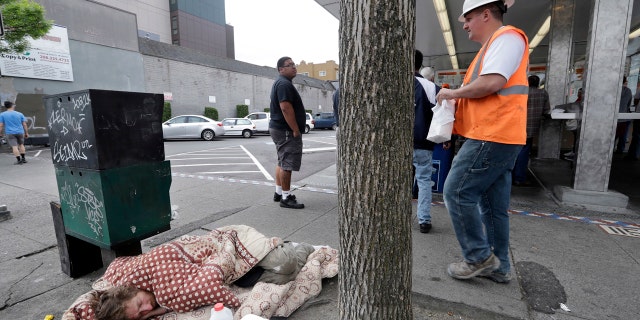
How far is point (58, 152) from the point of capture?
2.58 metres

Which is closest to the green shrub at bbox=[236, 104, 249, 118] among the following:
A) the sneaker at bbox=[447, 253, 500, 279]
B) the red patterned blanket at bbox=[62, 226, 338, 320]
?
the red patterned blanket at bbox=[62, 226, 338, 320]

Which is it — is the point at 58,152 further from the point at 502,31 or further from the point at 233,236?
the point at 502,31

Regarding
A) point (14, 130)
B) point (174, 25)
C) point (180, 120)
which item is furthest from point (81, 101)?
point (174, 25)

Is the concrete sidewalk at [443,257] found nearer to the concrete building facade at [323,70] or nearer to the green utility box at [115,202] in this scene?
the green utility box at [115,202]

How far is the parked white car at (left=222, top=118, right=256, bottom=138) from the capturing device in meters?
18.8

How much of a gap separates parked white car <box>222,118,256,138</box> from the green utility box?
649 inches

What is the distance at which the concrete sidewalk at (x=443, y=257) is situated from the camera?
223cm

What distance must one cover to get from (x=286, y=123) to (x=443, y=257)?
249 cm

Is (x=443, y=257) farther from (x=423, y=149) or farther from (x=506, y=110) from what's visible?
(x=506, y=110)

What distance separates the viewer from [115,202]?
2344 millimetres

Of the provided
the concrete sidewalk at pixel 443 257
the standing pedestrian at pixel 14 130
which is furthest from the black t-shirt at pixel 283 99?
the standing pedestrian at pixel 14 130

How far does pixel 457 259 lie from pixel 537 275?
0.58 metres

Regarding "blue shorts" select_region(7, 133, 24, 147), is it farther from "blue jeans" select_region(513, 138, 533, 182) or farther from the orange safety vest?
"blue jeans" select_region(513, 138, 533, 182)

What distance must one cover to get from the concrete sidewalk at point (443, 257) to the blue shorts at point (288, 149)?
61cm
